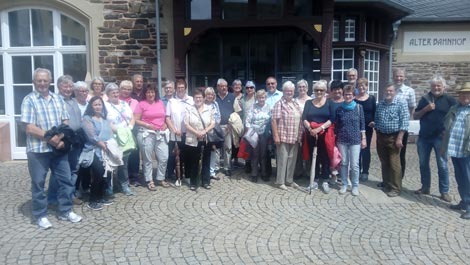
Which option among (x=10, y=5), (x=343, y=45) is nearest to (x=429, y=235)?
(x=343, y=45)

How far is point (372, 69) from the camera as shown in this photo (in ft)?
40.2

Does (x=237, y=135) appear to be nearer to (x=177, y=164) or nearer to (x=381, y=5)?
(x=177, y=164)

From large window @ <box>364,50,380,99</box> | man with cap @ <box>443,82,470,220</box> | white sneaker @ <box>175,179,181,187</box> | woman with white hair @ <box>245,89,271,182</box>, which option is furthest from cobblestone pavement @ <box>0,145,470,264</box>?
large window @ <box>364,50,380,99</box>

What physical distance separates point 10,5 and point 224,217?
6729mm

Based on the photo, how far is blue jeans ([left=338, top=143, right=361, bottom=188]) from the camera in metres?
5.80

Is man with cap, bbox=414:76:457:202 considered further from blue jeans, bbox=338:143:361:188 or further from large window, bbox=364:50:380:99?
large window, bbox=364:50:380:99

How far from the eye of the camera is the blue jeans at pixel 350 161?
580 centimetres

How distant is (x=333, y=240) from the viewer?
4281 millimetres

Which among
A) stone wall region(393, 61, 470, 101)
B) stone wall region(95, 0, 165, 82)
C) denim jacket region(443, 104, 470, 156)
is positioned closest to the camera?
denim jacket region(443, 104, 470, 156)

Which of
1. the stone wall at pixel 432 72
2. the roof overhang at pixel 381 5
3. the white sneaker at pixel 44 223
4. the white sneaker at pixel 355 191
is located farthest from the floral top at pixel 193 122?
the stone wall at pixel 432 72

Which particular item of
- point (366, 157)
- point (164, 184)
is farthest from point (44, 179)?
point (366, 157)

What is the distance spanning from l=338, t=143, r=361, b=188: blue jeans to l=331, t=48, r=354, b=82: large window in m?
6.00

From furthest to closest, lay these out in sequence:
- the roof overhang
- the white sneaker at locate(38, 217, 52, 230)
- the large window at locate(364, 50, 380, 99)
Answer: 1. the large window at locate(364, 50, 380, 99)
2. the roof overhang
3. the white sneaker at locate(38, 217, 52, 230)

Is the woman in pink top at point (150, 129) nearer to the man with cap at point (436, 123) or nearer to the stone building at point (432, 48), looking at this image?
the man with cap at point (436, 123)
